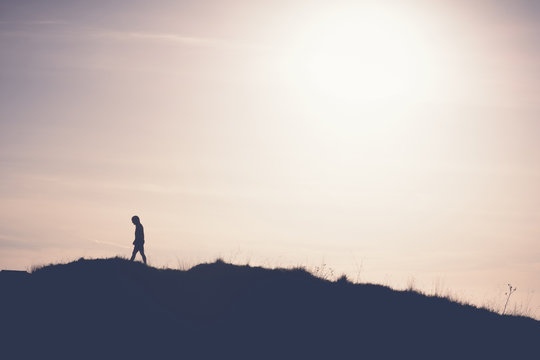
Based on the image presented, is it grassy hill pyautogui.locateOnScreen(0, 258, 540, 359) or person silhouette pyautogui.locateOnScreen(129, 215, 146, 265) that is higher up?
person silhouette pyautogui.locateOnScreen(129, 215, 146, 265)

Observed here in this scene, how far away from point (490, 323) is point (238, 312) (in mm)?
9414

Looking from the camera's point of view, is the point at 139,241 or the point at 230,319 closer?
the point at 230,319

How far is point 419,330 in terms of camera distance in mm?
22938

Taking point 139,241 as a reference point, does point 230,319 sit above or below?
below

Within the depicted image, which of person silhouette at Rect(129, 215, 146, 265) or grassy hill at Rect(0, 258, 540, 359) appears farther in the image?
person silhouette at Rect(129, 215, 146, 265)

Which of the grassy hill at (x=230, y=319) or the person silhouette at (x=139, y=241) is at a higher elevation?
the person silhouette at (x=139, y=241)

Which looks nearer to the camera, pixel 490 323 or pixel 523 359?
pixel 523 359

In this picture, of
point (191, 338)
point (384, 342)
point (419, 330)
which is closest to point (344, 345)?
point (384, 342)

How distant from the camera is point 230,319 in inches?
898

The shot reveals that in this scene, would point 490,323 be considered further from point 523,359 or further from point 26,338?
point 26,338

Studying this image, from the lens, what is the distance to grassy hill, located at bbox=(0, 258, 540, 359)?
70.5 feet

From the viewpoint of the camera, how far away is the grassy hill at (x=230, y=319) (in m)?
21.5

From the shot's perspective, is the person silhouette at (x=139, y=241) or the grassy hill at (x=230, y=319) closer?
the grassy hill at (x=230, y=319)

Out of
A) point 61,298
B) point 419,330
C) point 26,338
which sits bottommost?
point 26,338
